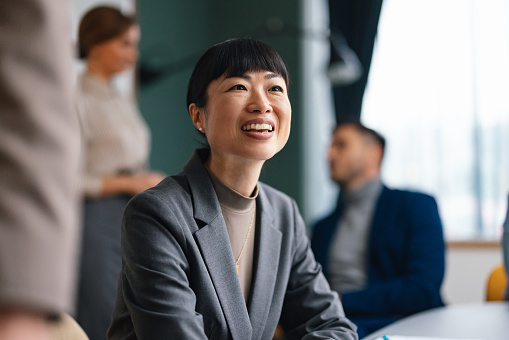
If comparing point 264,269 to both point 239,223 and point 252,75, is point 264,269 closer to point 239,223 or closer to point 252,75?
point 239,223

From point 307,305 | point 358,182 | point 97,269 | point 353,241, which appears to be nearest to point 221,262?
point 307,305

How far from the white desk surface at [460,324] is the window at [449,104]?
2.38 meters

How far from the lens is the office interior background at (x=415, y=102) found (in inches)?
151

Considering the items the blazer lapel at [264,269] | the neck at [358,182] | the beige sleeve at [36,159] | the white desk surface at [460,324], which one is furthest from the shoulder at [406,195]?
the beige sleeve at [36,159]

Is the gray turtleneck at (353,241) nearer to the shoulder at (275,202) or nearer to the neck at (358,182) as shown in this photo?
the neck at (358,182)

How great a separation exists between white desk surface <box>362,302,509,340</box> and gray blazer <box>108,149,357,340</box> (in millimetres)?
212

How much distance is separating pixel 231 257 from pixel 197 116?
0.31 meters

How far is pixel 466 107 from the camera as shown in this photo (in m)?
3.95

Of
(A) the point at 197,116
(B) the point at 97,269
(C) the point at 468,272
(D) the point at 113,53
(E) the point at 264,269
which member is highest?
(D) the point at 113,53

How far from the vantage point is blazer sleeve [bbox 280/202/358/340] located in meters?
1.17

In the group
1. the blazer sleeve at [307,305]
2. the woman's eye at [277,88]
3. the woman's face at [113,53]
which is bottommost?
the blazer sleeve at [307,305]

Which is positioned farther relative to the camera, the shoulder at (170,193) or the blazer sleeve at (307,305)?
A: the blazer sleeve at (307,305)

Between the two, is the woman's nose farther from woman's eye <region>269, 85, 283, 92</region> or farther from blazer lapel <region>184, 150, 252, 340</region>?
blazer lapel <region>184, 150, 252, 340</region>

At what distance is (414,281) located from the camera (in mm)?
2311
